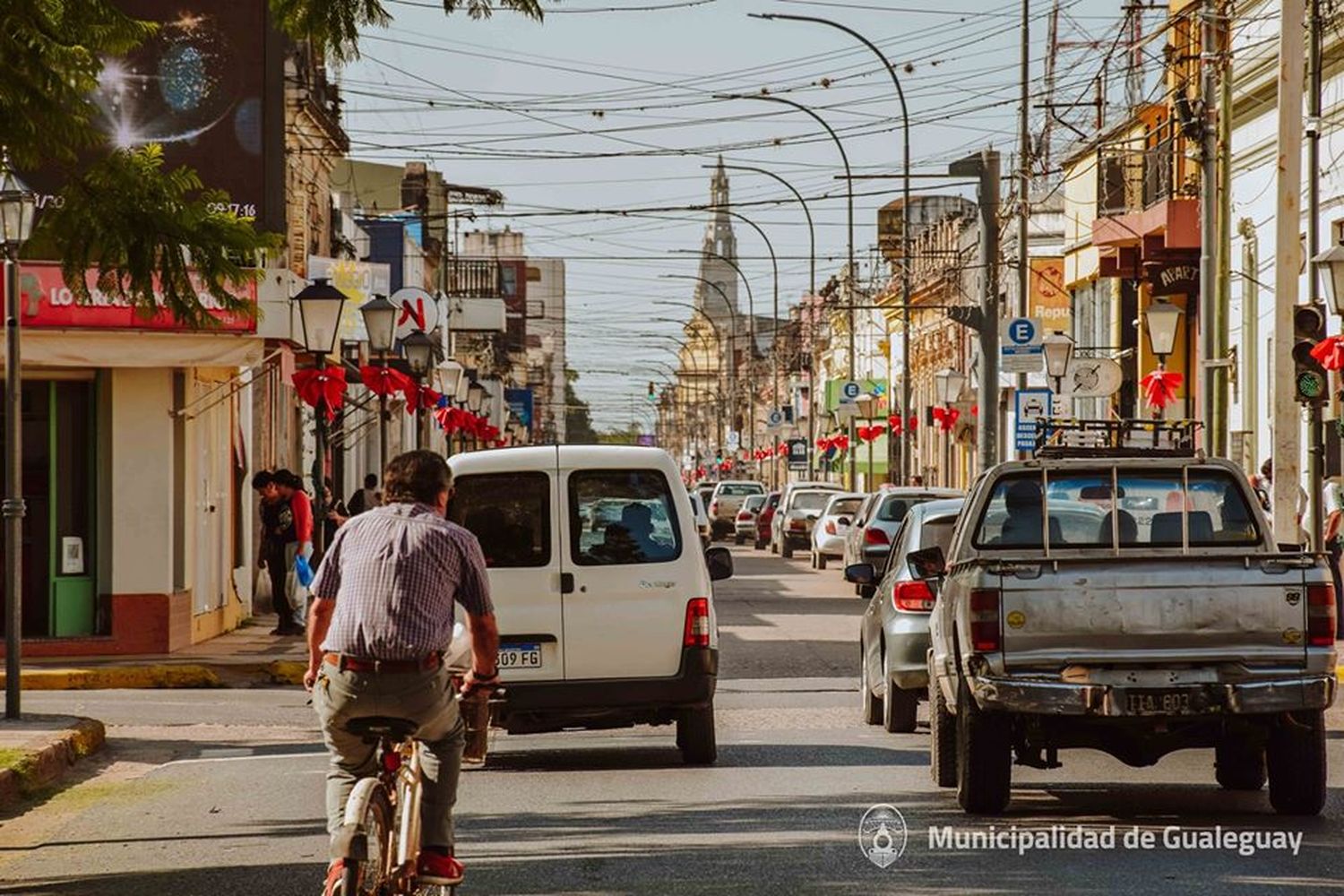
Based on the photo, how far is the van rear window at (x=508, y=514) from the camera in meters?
14.9

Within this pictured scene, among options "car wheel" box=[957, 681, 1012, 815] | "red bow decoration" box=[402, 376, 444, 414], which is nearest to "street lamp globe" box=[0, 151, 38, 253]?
"car wheel" box=[957, 681, 1012, 815]

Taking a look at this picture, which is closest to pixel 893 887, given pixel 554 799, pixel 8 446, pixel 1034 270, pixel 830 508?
pixel 554 799

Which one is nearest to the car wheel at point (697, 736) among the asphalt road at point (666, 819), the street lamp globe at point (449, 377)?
the asphalt road at point (666, 819)

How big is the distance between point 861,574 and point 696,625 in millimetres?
1508

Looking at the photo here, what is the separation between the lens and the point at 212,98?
→ 27.3 meters

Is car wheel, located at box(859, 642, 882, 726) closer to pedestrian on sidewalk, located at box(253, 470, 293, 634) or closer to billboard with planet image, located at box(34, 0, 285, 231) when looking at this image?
billboard with planet image, located at box(34, 0, 285, 231)

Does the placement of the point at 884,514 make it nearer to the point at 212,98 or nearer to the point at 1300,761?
the point at 212,98

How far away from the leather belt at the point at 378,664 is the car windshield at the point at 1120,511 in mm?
5441

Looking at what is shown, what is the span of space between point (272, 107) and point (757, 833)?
1767 centimetres

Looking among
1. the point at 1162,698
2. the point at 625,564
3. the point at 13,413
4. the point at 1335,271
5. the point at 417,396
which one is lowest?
the point at 1162,698

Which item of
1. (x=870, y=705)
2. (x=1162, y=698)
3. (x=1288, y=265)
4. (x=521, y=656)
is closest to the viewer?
(x=1162, y=698)

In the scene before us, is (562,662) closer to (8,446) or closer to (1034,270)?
(8,446)

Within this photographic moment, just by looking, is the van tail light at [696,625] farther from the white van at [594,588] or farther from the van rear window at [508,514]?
the van rear window at [508,514]

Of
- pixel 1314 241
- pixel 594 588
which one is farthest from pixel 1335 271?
pixel 594 588
